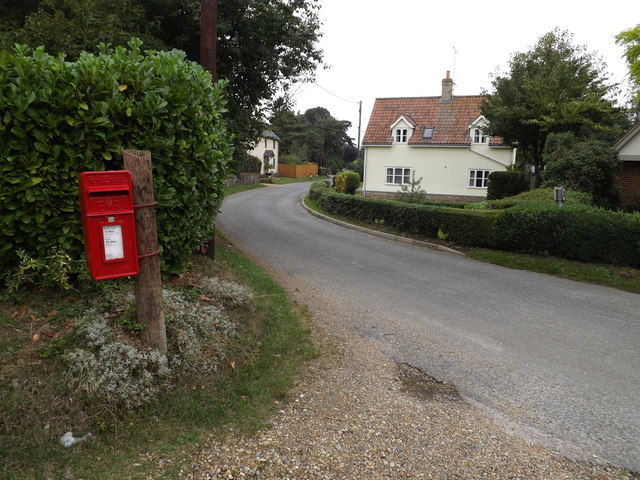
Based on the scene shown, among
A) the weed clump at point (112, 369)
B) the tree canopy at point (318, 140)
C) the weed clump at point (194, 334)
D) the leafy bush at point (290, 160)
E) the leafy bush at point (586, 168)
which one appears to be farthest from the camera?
the tree canopy at point (318, 140)

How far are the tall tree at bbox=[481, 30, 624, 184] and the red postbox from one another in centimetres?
1897

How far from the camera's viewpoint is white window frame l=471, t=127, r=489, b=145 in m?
28.1

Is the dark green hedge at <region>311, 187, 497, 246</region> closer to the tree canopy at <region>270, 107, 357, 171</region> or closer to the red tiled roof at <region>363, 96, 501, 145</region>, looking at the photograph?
the red tiled roof at <region>363, 96, 501, 145</region>

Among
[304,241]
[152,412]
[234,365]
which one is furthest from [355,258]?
[152,412]

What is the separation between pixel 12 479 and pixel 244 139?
10.2 meters

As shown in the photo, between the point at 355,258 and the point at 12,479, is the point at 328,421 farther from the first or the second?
the point at 355,258

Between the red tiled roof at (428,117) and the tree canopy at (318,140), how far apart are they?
30.4 m

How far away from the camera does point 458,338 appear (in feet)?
19.6

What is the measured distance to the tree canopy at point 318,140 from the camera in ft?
218

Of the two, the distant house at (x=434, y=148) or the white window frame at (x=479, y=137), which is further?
the distant house at (x=434, y=148)

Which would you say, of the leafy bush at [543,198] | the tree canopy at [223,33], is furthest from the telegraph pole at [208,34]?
the leafy bush at [543,198]

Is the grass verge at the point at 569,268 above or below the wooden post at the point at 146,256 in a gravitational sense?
below

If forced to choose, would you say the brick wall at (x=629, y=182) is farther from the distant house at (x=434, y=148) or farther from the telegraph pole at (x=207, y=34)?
the telegraph pole at (x=207, y=34)

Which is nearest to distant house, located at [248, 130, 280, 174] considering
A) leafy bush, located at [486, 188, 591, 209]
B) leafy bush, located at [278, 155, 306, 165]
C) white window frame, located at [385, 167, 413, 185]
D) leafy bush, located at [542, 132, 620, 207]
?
leafy bush, located at [278, 155, 306, 165]
